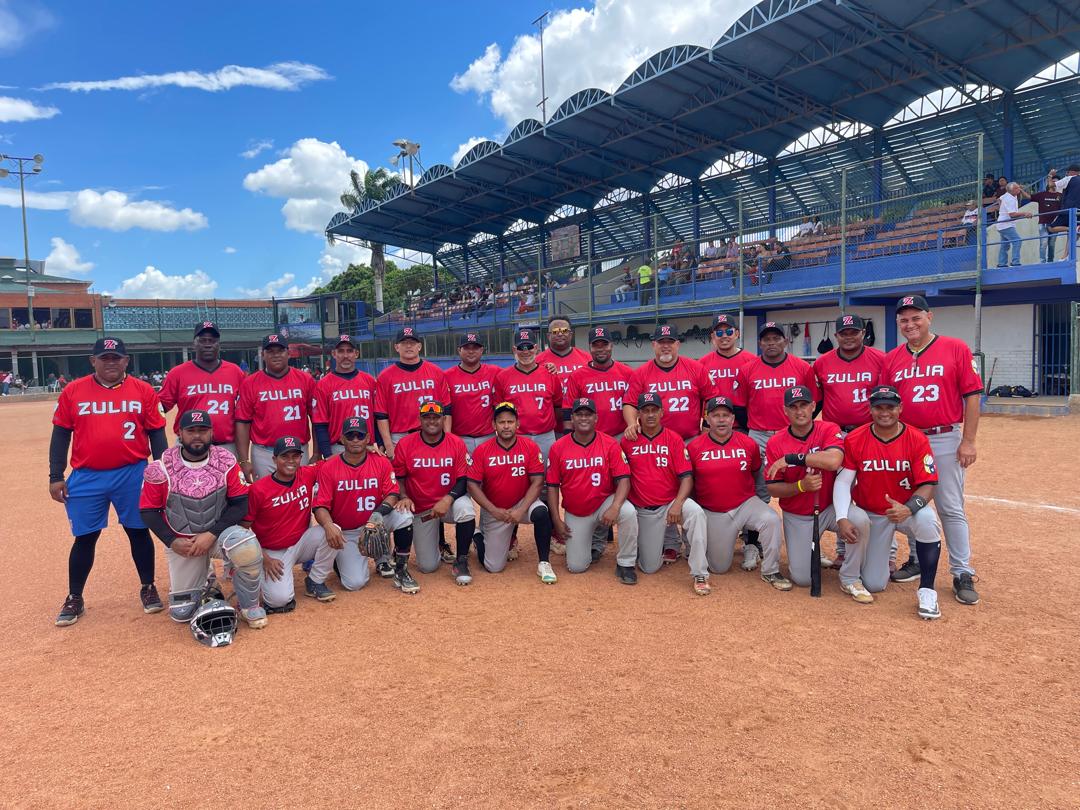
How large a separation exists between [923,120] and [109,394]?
23.2 meters

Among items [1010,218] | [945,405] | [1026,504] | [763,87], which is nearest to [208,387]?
[945,405]

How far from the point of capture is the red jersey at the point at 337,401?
625 centimetres

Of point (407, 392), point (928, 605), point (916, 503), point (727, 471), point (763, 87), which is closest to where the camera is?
point (928, 605)

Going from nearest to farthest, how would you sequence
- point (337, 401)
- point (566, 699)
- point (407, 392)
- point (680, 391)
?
point (566, 699), point (680, 391), point (337, 401), point (407, 392)

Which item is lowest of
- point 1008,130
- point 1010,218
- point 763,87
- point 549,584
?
point 549,584

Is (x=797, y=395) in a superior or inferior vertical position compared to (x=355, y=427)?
superior

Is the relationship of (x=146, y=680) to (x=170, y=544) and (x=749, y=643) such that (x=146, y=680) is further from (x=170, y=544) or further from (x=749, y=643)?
(x=749, y=643)

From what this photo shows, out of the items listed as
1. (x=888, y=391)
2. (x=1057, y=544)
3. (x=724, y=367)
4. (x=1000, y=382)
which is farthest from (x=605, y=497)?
(x=1000, y=382)

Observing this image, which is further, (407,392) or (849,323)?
(407,392)

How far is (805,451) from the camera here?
5.05 meters

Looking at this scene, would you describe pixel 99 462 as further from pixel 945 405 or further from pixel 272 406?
pixel 945 405

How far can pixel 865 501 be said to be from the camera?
192 inches

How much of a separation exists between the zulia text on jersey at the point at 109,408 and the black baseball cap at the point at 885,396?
222 inches

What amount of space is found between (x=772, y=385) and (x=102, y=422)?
5515 mm
